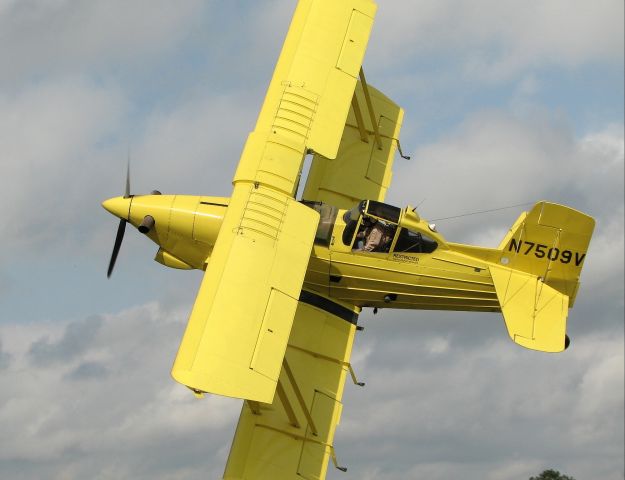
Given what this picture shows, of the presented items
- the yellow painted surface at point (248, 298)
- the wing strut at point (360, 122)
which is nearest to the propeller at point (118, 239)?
the yellow painted surface at point (248, 298)

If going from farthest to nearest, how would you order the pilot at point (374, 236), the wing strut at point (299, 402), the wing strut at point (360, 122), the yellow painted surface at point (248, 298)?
the wing strut at point (360, 122) < the pilot at point (374, 236) < the wing strut at point (299, 402) < the yellow painted surface at point (248, 298)

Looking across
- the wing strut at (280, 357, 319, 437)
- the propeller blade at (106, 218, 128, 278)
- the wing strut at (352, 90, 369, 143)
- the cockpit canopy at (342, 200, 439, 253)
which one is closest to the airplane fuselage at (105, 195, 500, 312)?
the cockpit canopy at (342, 200, 439, 253)

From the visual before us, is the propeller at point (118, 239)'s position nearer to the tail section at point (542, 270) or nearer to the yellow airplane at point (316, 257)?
the yellow airplane at point (316, 257)

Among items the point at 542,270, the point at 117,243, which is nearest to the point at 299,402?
the point at 117,243

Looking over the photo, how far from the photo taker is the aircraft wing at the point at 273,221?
45.8 ft

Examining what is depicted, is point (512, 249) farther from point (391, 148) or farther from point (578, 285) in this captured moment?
point (391, 148)

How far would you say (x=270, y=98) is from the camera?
17438mm

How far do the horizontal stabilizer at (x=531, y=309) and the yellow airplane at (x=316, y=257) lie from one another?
0.07 ft

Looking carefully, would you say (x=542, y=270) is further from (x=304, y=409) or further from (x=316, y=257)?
(x=304, y=409)

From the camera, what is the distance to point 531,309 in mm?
16672

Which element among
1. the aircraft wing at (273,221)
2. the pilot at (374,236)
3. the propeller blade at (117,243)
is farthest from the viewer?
the propeller blade at (117,243)

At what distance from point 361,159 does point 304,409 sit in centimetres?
579

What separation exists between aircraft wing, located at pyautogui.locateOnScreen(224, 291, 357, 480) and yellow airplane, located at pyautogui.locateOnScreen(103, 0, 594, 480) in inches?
0.8

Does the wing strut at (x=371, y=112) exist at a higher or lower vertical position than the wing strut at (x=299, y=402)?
higher
